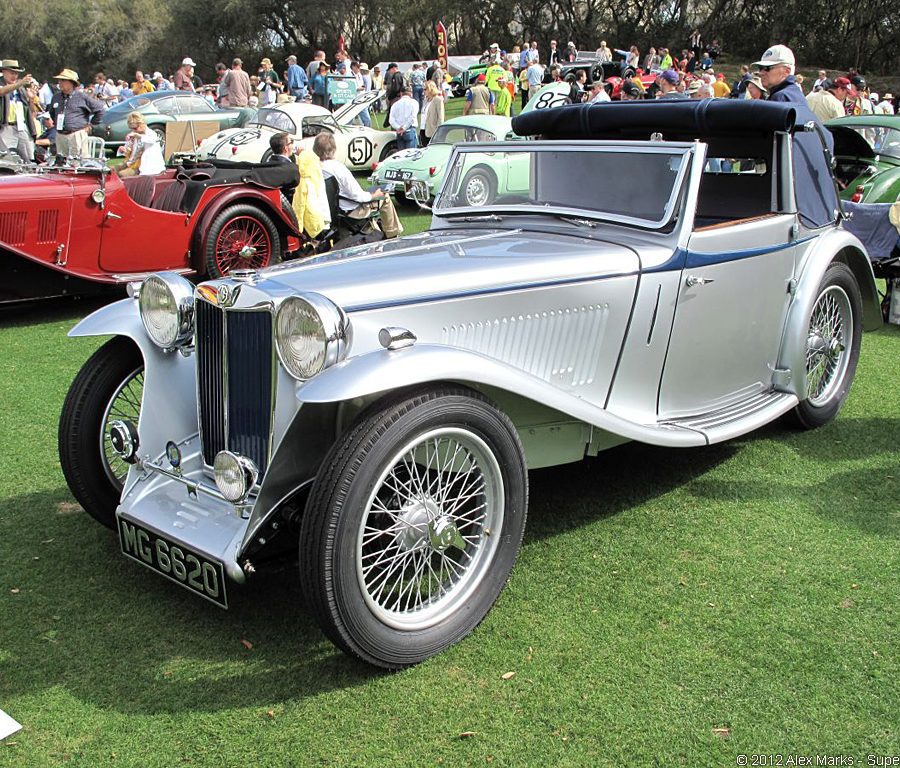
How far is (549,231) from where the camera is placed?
408 cm

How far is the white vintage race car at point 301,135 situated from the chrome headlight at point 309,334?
12262mm

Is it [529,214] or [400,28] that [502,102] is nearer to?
[529,214]

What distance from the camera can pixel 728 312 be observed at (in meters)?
4.19

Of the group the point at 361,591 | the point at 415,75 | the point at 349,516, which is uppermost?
the point at 415,75

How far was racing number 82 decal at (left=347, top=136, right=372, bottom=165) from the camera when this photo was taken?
1595 centimetres

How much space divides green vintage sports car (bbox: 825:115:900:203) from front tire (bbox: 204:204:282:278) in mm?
5265

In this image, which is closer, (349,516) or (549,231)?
(349,516)

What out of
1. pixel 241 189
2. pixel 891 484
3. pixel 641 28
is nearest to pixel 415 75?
pixel 241 189

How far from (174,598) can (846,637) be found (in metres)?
2.39

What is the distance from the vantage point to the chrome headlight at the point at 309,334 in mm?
2924

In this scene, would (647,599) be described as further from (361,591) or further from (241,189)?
(241,189)

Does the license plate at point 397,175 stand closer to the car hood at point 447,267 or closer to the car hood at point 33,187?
the car hood at point 33,187

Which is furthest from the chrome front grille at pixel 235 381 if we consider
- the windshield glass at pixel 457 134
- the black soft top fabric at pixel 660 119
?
the windshield glass at pixel 457 134

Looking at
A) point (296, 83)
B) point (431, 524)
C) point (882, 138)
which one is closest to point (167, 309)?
point (431, 524)
